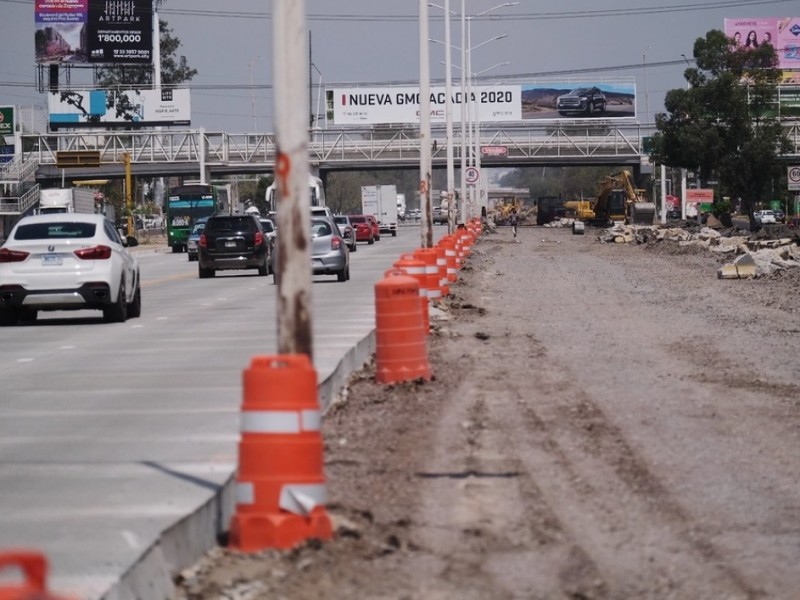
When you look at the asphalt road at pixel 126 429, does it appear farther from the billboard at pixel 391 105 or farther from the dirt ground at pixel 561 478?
the billboard at pixel 391 105

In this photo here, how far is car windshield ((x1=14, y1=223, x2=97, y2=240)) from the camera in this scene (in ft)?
82.0

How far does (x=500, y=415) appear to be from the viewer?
43.2 ft

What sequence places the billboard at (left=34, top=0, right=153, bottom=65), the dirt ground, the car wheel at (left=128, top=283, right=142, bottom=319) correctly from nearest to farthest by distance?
the dirt ground, the car wheel at (left=128, top=283, right=142, bottom=319), the billboard at (left=34, top=0, right=153, bottom=65)

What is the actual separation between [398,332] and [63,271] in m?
10.9

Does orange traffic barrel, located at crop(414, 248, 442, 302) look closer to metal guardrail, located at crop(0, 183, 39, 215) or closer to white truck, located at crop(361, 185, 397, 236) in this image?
metal guardrail, located at crop(0, 183, 39, 215)

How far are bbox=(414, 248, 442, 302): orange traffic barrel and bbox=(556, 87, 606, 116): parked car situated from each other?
88.9 metres

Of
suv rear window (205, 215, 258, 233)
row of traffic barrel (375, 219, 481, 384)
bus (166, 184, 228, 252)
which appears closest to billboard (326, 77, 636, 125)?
bus (166, 184, 228, 252)

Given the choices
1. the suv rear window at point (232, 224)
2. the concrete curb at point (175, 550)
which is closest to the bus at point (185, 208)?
the suv rear window at point (232, 224)

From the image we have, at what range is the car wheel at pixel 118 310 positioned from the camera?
82.3ft

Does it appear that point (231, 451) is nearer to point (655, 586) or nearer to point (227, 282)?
point (655, 586)

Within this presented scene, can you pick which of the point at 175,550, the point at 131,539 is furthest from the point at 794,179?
the point at 175,550

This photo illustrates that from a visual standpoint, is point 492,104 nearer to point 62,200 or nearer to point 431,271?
point 62,200

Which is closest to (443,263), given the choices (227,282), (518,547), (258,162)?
(227,282)

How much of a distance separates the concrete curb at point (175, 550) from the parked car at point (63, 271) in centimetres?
1520
